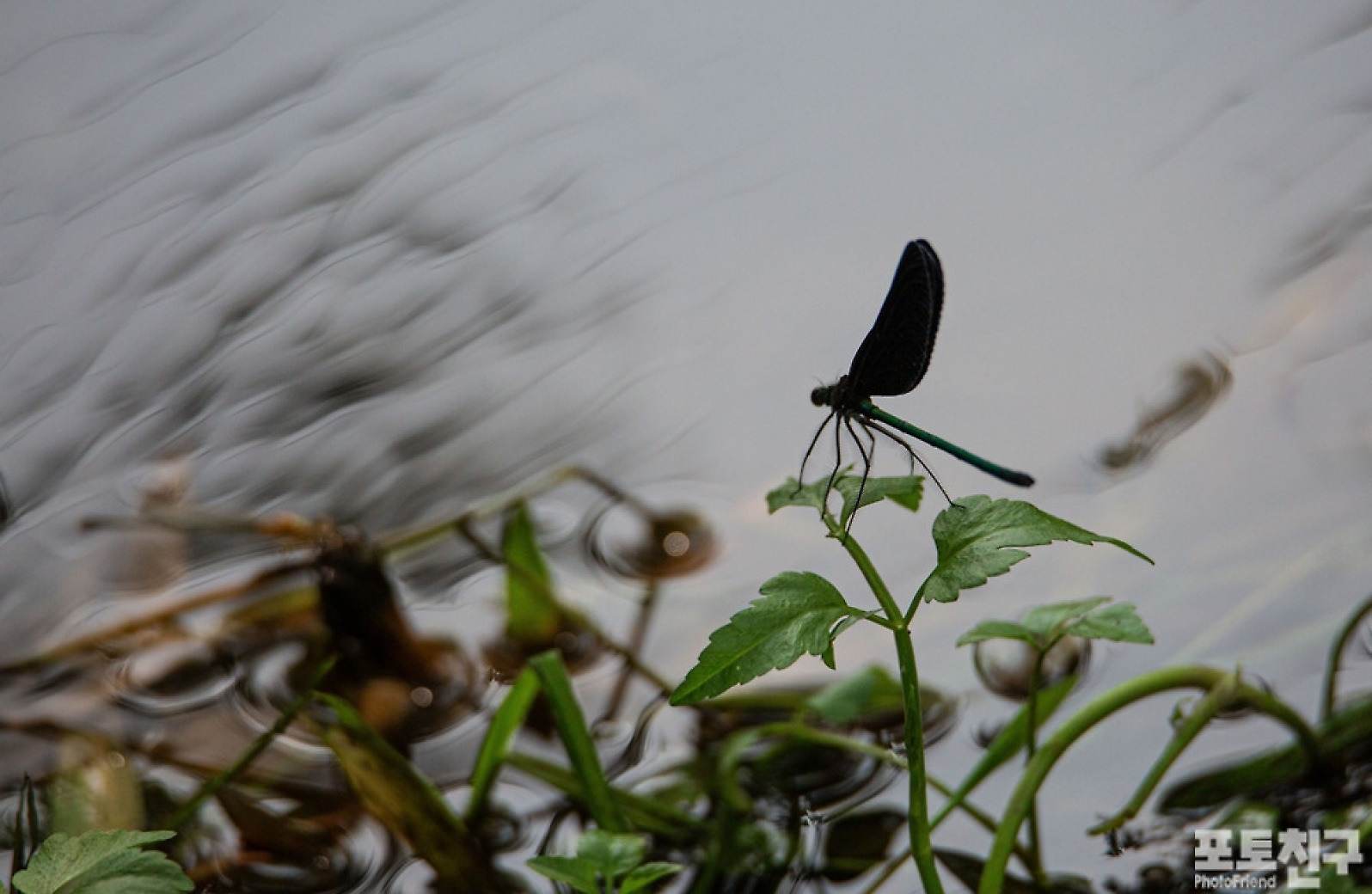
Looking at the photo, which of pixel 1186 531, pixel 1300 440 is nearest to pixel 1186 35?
pixel 1300 440

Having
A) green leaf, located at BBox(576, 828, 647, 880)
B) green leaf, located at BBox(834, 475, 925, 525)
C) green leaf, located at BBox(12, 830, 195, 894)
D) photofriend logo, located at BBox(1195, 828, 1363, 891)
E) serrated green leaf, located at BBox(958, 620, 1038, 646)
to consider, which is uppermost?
green leaf, located at BBox(834, 475, 925, 525)

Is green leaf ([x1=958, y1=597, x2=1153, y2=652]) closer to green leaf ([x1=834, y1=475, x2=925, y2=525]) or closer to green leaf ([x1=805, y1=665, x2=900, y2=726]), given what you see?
green leaf ([x1=834, y1=475, x2=925, y2=525])

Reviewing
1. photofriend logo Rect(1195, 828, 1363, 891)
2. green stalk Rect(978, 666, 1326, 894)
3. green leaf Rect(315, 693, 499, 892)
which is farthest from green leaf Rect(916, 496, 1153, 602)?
green leaf Rect(315, 693, 499, 892)

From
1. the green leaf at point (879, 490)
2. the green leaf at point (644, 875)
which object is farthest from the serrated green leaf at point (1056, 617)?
the green leaf at point (644, 875)

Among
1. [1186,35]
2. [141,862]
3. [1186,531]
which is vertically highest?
[1186,35]

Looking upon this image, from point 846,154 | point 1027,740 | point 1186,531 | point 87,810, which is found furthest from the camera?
point 846,154

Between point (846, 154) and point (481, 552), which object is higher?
point (846, 154)

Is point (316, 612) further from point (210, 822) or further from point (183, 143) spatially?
point (183, 143)

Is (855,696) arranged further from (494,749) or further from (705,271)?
(705,271)

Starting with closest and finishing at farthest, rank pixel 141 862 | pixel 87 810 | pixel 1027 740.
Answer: pixel 141 862 → pixel 1027 740 → pixel 87 810
